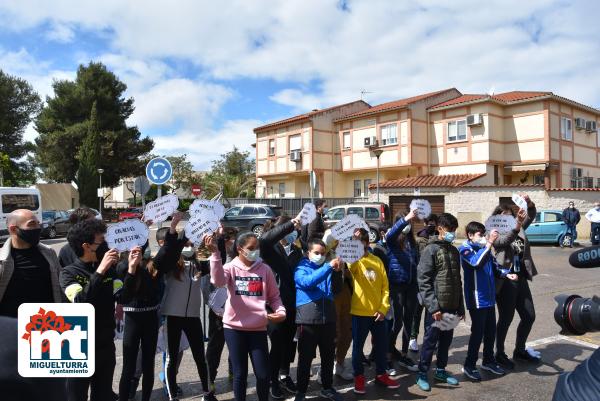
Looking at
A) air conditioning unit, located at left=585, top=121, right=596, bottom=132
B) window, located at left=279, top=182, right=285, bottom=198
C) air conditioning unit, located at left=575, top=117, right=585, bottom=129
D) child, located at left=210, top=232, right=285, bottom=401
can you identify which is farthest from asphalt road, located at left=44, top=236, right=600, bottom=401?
window, located at left=279, top=182, right=285, bottom=198

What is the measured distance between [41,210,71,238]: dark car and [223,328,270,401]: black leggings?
2324 cm

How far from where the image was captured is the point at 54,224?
2461 cm

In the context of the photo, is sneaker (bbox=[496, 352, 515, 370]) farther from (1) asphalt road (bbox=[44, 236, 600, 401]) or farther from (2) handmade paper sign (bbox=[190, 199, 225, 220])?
(2) handmade paper sign (bbox=[190, 199, 225, 220])

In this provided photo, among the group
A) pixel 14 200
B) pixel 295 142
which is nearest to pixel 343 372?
pixel 14 200

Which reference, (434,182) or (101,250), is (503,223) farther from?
(434,182)

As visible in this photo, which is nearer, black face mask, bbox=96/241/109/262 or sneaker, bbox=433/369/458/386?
black face mask, bbox=96/241/109/262

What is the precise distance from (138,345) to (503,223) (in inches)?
159

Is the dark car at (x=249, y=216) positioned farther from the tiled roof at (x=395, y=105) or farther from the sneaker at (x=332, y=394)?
the sneaker at (x=332, y=394)

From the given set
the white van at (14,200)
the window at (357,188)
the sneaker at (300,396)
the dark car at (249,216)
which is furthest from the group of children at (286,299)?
the window at (357,188)

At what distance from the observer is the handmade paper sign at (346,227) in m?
4.64

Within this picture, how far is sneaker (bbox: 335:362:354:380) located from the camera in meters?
5.11

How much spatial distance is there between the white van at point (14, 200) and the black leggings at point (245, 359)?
60.6 feet

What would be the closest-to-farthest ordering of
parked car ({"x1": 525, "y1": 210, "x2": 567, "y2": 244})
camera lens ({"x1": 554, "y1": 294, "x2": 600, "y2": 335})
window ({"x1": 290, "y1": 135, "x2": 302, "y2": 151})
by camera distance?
camera lens ({"x1": 554, "y1": 294, "x2": 600, "y2": 335}) < parked car ({"x1": 525, "y1": 210, "x2": 567, "y2": 244}) < window ({"x1": 290, "y1": 135, "x2": 302, "y2": 151})

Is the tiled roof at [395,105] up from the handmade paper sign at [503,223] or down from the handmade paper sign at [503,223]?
up
